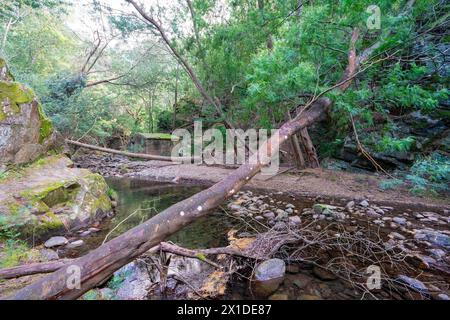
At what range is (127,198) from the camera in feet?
20.1

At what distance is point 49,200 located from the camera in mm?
3803

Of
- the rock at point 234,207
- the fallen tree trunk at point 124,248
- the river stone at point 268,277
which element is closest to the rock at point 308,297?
the river stone at point 268,277

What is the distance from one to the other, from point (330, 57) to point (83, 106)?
34.2 feet

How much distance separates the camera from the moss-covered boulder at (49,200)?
3.25 meters

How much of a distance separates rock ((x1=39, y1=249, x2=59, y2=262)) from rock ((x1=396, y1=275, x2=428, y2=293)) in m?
4.05

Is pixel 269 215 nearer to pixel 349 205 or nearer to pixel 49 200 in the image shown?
pixel 349 205

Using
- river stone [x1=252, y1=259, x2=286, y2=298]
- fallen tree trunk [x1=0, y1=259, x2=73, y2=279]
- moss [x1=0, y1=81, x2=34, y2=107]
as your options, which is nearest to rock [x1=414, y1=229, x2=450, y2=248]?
river stone [x1=252, y1=259, x2=286, y2=298]

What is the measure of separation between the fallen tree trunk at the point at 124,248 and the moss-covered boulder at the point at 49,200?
245 cm

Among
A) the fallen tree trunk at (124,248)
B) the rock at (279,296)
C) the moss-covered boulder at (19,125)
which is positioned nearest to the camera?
the fallen tree trunk at (124,248)

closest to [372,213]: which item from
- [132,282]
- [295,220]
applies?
[295,220]

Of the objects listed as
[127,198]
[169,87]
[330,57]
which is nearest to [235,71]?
[330,57]

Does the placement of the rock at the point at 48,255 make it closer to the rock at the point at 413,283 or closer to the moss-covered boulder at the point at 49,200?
the moss-covered boulder at the point at 49,200

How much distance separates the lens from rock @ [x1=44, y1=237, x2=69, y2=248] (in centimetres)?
320
